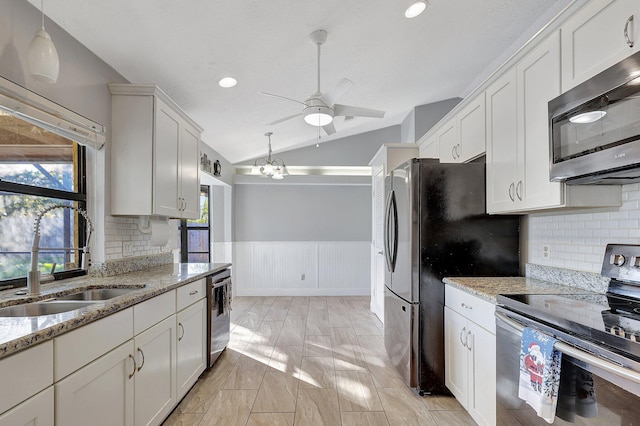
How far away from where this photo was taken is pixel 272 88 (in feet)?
11.1

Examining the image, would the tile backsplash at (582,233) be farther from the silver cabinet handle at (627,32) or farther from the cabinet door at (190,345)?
the cabinet door at (190,345)

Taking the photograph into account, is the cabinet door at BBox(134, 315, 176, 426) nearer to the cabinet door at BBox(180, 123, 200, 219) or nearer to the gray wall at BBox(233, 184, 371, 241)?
the cabinet door at BBox(180, 123, 200, 219)

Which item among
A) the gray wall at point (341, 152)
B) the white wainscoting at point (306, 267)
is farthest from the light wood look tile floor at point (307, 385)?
the gray wall at point (341, 152)

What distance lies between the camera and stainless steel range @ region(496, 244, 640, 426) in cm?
106

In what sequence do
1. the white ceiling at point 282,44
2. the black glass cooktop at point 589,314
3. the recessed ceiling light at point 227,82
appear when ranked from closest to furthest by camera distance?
1. the black glass cooktop at point 589,314
2. the white ceiling at point 282,44
3. the recessed ceiling light at point 227,82

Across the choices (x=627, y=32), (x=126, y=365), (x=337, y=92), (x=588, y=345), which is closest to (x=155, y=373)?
(x=126, y=365)

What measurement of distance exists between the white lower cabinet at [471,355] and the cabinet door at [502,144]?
0.72 m

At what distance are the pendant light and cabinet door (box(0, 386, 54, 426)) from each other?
1.30 meters

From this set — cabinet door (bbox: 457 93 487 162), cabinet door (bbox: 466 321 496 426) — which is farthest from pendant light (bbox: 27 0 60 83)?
cabinet door (bbox: 457 93 487 162)

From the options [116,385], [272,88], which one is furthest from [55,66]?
[272,88]

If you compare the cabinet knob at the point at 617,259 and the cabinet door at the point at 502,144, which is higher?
the cabinet door at the point at 502,144

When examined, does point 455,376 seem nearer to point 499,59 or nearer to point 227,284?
point 227,284

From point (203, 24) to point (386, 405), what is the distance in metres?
2.87

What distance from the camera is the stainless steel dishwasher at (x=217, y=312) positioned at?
291 cm
